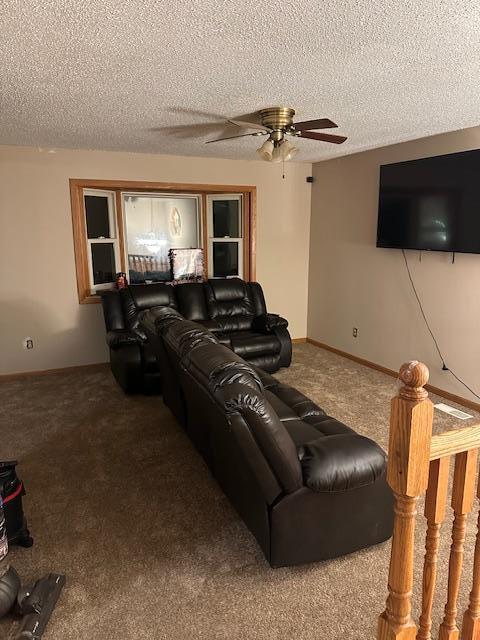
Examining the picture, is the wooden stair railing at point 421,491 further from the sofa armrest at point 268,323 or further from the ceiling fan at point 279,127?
the sofa armrest at point 268,323

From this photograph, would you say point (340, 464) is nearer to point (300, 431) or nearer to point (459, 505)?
point (300, 431)

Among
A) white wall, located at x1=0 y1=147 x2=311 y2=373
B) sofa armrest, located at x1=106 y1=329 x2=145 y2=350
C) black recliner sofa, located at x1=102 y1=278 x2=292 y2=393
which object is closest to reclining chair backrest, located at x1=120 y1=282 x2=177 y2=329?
black recliner sofa, located at x1=102 y1=278 x2=292 y2=393

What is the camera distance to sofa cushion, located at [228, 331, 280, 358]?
4594 mm

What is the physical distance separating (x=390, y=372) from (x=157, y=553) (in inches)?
136

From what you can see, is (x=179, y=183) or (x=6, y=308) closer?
(x=6, y=308)

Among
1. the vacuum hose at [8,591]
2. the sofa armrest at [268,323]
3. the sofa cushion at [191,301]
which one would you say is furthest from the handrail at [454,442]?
the sofa cushion at [191,301]

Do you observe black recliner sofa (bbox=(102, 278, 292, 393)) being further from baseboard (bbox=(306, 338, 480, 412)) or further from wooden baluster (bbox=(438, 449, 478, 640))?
wooden baluster (bbox=(438, 449, 478, 640))

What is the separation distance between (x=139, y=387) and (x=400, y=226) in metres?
3.05

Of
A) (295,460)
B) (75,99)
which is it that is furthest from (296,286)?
(295,460)

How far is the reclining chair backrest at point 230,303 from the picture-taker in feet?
16.9

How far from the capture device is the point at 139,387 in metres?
4.29

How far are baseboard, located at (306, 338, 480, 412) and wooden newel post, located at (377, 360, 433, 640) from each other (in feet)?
10.4

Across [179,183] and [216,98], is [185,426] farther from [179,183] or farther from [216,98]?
[179,183]

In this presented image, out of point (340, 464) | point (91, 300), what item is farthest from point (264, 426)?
point (91, 300)
